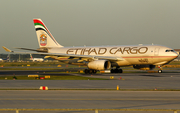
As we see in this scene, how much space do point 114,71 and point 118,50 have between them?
163 inches

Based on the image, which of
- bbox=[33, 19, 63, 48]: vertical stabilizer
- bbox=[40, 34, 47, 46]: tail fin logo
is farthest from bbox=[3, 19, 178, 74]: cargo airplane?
bbox=[40, 34, 47, 46]: tail fin logo

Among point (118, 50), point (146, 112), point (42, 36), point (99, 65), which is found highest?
point (42, 36)

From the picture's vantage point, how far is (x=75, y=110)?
1098 cm

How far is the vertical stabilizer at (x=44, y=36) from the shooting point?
52.6m

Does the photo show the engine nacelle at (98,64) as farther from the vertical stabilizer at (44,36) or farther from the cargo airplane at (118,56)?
the vertical stabilizer at (44,36)

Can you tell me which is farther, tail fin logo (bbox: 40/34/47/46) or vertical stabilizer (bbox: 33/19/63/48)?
tail fin logo (bbox: 40/34/47/46)

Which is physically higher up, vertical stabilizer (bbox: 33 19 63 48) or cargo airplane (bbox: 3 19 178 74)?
vertical stabilizer (bbox: 33 19 63 48)

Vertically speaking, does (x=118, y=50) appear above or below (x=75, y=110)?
above

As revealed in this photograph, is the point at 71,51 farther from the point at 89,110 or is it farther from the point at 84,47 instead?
the point at 89,110

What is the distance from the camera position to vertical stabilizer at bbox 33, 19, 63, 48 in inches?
2072

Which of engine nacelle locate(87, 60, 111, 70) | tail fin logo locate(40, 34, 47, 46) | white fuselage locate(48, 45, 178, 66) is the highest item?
tail fin logo locate(40, 34, 47, 46)

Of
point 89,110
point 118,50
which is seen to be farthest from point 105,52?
point 89,110

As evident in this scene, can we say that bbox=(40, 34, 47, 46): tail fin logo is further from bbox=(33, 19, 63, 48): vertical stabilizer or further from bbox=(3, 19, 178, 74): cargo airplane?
bbox=(3, 19, 178, 74): cargo airplane

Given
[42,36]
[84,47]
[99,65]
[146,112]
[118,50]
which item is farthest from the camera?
[42,36]
